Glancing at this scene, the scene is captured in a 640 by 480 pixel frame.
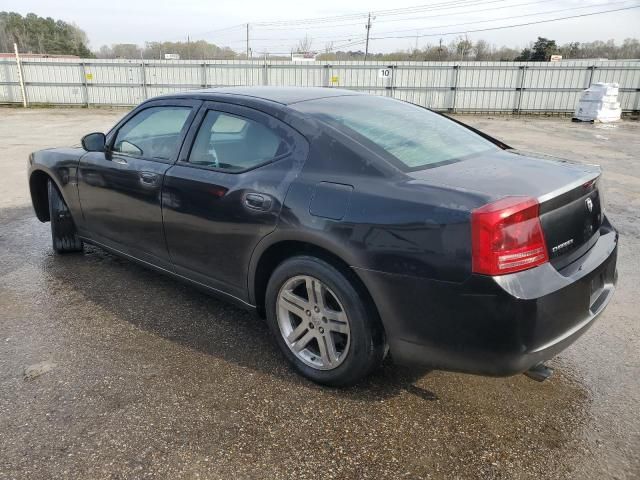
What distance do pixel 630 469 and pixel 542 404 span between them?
1.68 feet

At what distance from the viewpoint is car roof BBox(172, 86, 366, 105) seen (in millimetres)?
3182

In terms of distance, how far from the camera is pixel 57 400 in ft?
8.74

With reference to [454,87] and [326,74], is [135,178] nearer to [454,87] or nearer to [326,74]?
[326,74]

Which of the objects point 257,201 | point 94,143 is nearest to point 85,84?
point 94,143

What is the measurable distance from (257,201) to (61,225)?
2728mm

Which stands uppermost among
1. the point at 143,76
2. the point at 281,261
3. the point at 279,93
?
the point at 279,93

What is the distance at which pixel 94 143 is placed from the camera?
406 centimetres

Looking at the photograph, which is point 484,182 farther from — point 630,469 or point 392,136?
point 630,469

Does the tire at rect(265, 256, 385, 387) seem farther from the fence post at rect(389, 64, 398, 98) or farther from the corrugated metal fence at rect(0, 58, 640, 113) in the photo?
the fence post at rect(389, 64, 398, 98)

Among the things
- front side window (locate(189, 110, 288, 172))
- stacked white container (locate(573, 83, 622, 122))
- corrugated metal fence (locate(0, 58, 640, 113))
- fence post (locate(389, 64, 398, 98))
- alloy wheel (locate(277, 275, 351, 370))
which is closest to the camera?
alloy wheel (locate(277, 275, 351, 370))

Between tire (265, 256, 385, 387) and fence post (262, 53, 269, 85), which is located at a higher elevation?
fence post (262, 53, 269, 85)

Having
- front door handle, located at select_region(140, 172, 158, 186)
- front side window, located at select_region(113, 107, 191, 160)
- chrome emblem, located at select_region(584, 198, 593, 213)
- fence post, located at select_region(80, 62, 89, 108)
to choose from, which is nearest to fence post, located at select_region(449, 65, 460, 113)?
fence post, located at select_region(80, 62, 89, 108)

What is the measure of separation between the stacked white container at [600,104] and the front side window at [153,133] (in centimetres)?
1800

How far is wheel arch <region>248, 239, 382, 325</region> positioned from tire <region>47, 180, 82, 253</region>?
7.83 ft
